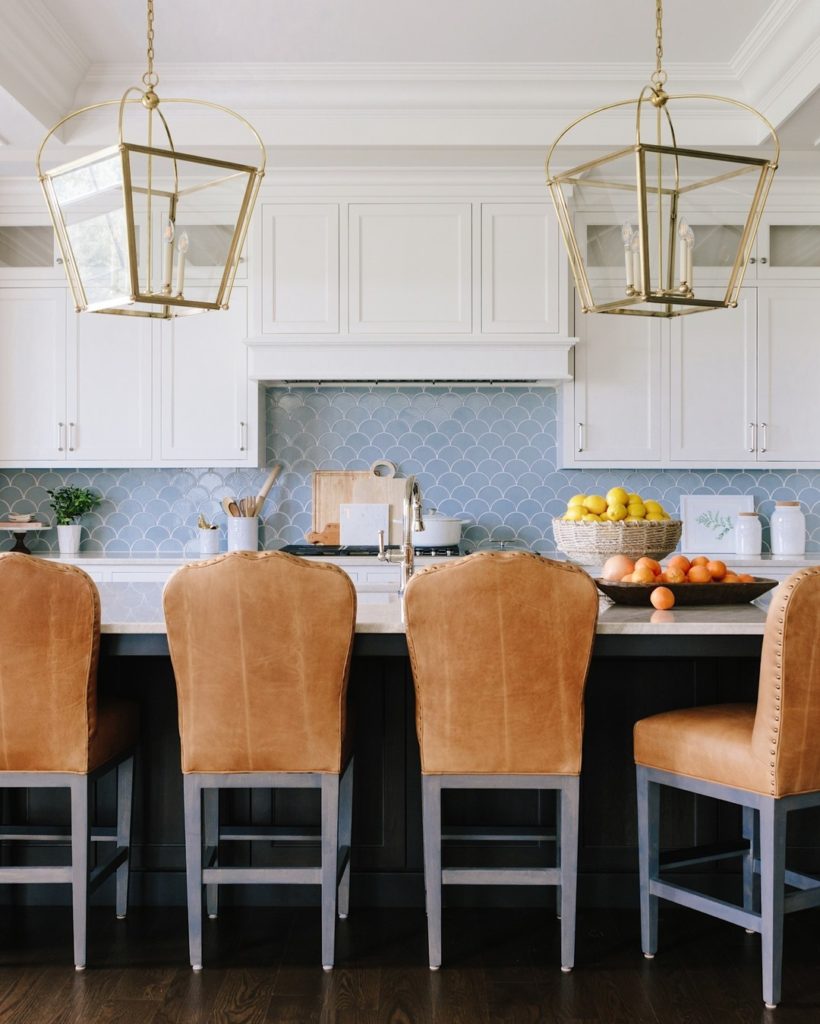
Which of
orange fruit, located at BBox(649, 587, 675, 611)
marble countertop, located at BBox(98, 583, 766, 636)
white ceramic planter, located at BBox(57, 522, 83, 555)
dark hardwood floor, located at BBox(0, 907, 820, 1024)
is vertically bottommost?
dark hardwood floor, located at BBox(0, 907, 820, 1024)

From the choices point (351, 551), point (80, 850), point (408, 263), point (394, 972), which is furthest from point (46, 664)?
point (408, 263)

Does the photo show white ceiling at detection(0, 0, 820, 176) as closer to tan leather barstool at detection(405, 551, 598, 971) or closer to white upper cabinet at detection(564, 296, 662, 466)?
white upper cabinet at detection(564, 296, 662, 466)

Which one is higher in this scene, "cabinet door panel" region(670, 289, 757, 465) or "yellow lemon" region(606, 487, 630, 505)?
"cabinet door panel" region(670, 289, 757, 465)

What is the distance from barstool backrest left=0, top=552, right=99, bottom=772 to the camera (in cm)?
204

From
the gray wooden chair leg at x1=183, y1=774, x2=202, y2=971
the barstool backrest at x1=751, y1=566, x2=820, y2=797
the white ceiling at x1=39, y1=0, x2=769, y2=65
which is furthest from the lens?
the white ceiling at x1=39, y1=0, x2=769, y2=65

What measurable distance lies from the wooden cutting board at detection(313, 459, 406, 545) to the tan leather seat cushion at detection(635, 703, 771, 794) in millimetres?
2429

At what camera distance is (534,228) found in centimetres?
413

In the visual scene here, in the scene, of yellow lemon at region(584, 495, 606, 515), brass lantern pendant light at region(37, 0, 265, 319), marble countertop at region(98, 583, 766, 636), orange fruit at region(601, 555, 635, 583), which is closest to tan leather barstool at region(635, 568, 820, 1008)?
marble countertop at region(98, 583, 766, 636)

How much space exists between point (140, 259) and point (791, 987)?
2.12 metres

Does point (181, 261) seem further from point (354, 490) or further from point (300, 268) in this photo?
point (354, 490)

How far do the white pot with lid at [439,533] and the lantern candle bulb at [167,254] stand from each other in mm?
2242

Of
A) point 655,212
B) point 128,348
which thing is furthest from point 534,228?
point 655,212

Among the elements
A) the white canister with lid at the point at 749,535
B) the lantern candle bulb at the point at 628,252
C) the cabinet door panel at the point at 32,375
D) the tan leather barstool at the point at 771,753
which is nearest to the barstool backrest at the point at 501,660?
the tan leather barstool at the point at 771,753

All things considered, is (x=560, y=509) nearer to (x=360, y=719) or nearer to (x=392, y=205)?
(x=392, y=205)
